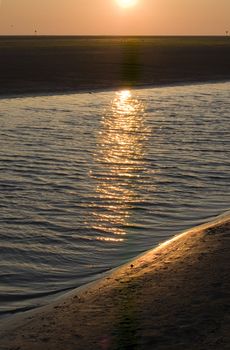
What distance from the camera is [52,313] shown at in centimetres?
600

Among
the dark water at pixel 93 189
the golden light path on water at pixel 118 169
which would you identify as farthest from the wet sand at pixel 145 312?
the golden light path on water at pixel 118 169

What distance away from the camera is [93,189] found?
436 inches

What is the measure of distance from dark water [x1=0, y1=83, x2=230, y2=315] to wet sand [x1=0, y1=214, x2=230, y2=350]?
1.83 feet

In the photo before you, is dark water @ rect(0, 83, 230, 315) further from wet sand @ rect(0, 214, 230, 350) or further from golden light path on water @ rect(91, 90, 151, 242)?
wet sand @ rect(0, 214, 230, 350)

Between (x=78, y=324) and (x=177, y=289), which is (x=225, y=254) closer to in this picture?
(x=177, y=289)

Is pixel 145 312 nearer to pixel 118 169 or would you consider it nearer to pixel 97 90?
pixel 118 169

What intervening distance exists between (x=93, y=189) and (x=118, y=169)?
1.82 meters

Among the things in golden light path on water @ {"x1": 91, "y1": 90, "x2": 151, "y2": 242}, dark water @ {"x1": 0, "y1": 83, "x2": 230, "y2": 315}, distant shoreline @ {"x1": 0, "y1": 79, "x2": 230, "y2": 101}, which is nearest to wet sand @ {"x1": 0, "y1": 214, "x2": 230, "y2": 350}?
dark water @ {"x1": 0, "y1": 83, "x2": 230, "y2": 315}

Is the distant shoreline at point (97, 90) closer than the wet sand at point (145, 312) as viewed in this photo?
No

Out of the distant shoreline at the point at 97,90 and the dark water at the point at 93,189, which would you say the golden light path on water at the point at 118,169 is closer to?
the dark water at the point at 93,189

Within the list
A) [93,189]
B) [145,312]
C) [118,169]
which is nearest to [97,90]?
[118,169]

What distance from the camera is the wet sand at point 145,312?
5.18m

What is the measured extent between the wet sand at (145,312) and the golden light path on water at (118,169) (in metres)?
1.72

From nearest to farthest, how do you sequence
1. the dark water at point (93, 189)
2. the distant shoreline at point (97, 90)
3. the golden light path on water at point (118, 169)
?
the dark water at point (93, 189)
the golden light path on water at point (118, 169)
the distant shoreline at point (97, 90)
